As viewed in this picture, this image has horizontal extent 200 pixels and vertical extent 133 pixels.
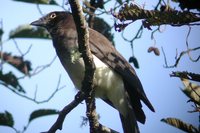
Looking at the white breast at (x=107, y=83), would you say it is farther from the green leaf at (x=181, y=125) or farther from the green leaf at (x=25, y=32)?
the green leaf at (x=181, y=125)

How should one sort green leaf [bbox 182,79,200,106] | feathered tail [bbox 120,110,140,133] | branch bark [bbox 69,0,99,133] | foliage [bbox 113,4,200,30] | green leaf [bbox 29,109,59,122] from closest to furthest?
foliage [bbox 113,4,200,30] < green leaf [bbox 182,79,200,106] < branch bark [bbox 69,0,99,133] < green leaf [bbox 29,109,59,122] < feathered tail [bbox 120,110,140,133]

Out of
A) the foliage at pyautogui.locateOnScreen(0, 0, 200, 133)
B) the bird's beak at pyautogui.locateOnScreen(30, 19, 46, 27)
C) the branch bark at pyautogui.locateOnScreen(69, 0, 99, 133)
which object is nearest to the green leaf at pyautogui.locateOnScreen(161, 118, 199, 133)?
the foliage at pyautogui.locateOnScreen(0, 0, 200, 133)

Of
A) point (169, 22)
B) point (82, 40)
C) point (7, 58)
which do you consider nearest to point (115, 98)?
→ point (7, 58)

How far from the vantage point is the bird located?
4.40 m

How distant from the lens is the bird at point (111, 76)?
14.4 ft

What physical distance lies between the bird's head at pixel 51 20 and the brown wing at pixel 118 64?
58cm

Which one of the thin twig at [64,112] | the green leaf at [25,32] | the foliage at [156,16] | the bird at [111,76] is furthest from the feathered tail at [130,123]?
the foliage at [156,16]

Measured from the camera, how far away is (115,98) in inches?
181

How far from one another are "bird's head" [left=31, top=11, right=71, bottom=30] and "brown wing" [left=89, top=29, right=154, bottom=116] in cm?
58

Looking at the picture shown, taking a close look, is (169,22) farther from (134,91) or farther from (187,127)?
(134,91)

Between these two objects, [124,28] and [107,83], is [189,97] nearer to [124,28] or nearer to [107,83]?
[124,28]

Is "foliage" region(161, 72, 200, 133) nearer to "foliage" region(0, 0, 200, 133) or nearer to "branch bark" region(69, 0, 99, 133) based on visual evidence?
"foliage" region(0, 0, 200, 133)

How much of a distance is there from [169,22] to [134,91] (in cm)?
238

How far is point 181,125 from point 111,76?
2291 millimetres
